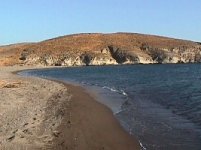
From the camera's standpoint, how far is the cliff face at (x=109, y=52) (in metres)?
154

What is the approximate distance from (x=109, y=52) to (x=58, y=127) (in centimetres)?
14141

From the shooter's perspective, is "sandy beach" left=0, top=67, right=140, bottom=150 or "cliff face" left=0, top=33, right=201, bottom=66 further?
"cliff face" left=0, top=33, right=201, bottom=66

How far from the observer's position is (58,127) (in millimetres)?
21922

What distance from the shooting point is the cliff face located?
154 metres

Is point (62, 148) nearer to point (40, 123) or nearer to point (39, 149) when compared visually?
point (39, 149)

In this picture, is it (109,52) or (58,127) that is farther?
(109,52)

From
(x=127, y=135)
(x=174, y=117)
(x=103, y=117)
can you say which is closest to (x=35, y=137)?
(x=127, y=135)

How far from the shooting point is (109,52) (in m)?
163

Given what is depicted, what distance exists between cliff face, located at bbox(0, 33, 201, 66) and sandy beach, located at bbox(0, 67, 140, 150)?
123 m

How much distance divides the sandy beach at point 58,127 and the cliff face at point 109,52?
402 ft

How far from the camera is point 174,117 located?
1043 inches

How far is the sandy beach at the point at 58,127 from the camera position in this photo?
18.4 meters

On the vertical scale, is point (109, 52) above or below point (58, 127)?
below

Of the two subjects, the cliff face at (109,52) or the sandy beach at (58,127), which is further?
the cliff face at (109,52)
